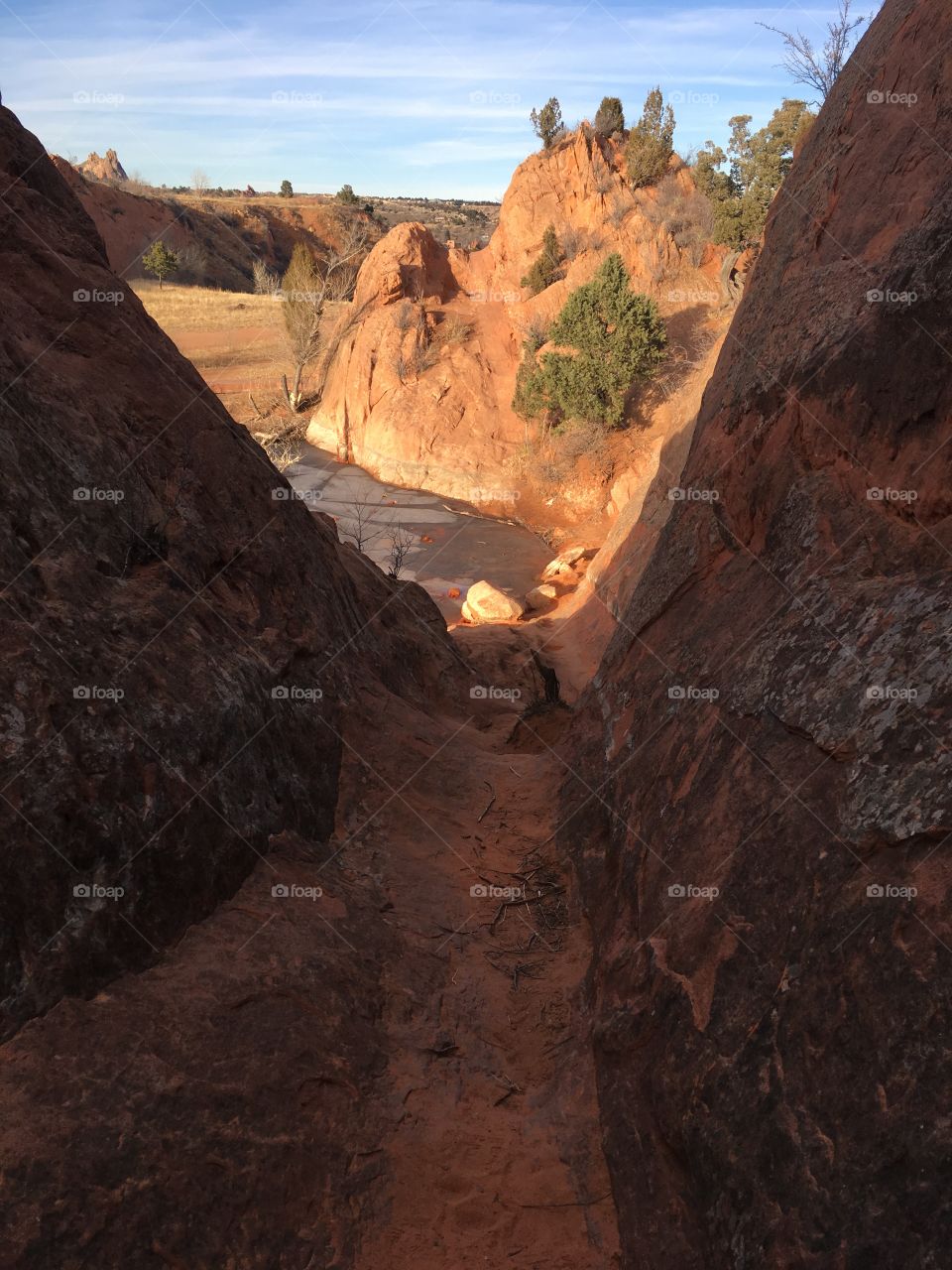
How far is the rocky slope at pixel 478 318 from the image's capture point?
3069cm

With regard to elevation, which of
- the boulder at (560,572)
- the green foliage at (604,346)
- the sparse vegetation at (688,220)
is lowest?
the boulder at (560,572)

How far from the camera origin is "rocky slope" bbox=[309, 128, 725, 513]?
30688mm

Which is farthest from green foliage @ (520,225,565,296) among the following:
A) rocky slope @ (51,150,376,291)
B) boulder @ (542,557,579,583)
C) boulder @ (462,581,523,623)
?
rocky slope @ (51,150,376,291)

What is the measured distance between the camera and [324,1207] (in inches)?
176

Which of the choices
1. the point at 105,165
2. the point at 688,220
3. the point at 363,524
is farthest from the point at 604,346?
the point at 105,165

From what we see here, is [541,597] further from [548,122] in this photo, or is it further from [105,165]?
[105,165]

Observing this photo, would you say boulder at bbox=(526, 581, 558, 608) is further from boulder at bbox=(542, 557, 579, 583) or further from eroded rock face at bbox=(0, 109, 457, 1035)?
eroded rock face at bbox=(0, 109, 457, 1035)

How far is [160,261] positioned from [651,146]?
3149 cm

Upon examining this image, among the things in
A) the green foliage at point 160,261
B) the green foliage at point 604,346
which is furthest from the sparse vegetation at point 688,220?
the green foliage at point 160,261

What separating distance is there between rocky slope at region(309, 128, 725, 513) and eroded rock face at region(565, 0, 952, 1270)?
795 inches

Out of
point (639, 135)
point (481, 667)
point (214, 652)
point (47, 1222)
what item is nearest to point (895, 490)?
point (214, 652)

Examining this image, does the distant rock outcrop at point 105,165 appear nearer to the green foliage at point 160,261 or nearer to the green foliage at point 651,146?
the green foliage at point 160,261

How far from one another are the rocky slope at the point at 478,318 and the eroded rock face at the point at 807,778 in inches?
795

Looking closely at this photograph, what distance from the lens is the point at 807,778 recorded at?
4.71m
